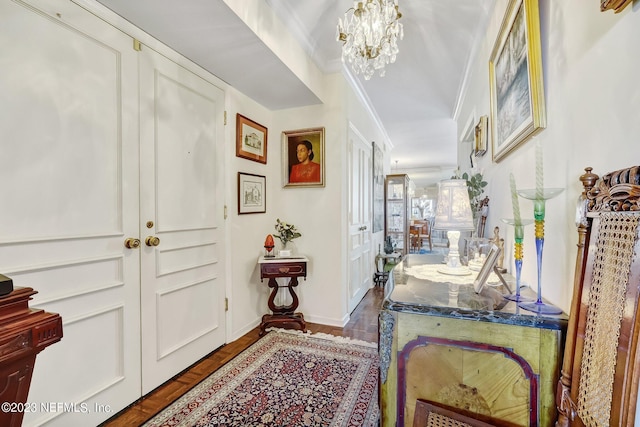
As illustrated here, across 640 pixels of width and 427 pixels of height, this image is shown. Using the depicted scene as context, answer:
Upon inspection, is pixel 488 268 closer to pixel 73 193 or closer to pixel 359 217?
pixel 73 193

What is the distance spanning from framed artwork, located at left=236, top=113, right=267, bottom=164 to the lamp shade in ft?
6.22

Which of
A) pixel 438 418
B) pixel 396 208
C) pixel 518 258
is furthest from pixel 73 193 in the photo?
pixel 396 208

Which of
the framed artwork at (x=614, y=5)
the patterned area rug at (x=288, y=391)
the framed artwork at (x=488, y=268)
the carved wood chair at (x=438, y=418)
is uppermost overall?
the framed artwork at (x=614, y=5)

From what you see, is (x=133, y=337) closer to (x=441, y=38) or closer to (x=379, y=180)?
(x=441, y=38)

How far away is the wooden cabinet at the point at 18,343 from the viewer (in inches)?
28.3

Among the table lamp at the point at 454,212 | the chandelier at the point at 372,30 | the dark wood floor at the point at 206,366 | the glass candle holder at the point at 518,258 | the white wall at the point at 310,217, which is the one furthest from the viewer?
the white wall at the point at 310,217

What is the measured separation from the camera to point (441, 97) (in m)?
3.72

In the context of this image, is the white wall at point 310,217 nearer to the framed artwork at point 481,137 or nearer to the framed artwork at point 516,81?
the framed artwork at point 481,137

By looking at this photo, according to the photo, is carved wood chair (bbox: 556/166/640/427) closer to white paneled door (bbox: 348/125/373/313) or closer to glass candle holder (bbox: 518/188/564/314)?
glass candle holder (bbox: 518/188/564/314)

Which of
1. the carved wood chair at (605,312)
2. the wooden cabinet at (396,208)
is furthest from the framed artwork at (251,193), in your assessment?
the wooden cabinet at (396,208)

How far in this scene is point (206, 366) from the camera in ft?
7.05

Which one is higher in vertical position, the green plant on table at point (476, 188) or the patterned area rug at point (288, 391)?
the green plant on table at point (476, 188)

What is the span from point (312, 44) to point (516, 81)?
1.76 metres

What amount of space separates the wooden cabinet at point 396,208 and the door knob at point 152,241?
4.34 meters
